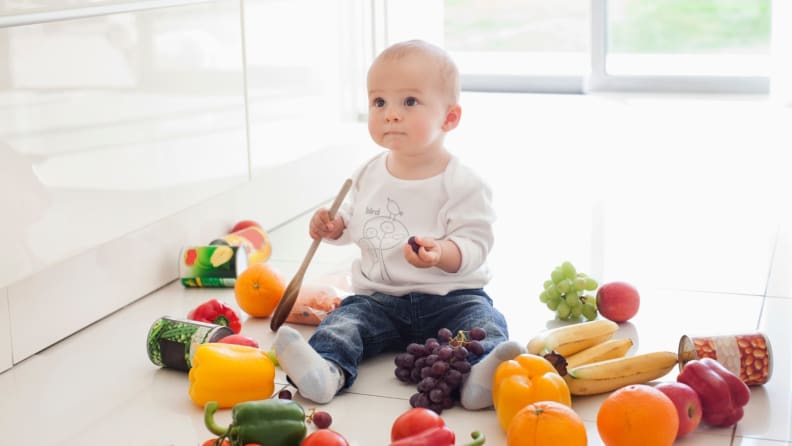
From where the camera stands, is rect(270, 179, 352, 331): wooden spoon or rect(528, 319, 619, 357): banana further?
rect(270, 179, 352, 331): wooden spoon

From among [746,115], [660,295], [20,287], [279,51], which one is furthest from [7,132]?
[746,115]

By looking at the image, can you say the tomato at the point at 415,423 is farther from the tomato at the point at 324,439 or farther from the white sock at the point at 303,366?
the white sock at the point at 303,366

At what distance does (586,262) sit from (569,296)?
44 centimetres

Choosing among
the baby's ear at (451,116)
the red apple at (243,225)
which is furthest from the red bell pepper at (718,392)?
the red apple at (243,225)

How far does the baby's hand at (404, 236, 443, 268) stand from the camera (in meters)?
2.03

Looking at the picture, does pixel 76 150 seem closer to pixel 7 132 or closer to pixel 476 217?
pixel 7 132

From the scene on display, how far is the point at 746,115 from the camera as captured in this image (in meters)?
4.70

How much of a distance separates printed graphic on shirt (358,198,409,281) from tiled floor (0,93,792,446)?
0.22 metres

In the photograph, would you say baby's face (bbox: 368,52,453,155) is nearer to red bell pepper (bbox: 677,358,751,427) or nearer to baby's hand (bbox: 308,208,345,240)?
baby's hand (bbox: 308,208,345,240)

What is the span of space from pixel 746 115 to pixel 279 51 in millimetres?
2382

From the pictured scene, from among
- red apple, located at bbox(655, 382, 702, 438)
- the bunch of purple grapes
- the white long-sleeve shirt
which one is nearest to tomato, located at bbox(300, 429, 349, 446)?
the bunch of purple grapes

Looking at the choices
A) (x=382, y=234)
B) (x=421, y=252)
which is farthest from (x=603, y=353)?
(x=382, y=234)

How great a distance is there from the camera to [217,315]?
7.43ft

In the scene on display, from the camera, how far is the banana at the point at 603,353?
2.02 metres
